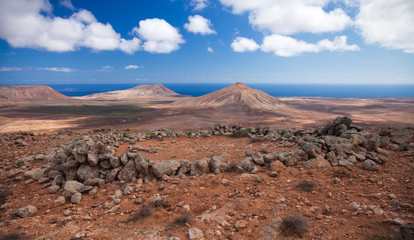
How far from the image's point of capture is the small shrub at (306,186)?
5.57m

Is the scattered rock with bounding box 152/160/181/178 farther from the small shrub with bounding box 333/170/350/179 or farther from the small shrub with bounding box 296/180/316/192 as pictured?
the small shrub with bounding box 333/170/350/179

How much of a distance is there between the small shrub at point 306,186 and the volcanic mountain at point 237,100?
57.6 m

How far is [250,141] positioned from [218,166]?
5036 mm

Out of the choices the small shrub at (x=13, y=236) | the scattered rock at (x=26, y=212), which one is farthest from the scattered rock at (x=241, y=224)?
the scattered rock at (x=26, y=212)

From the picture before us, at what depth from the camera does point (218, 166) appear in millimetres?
7105

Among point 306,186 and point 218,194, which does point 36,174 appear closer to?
point 218,194

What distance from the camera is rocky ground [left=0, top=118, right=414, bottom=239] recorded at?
14.1 ft

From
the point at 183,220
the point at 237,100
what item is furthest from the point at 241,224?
the point at 237,100

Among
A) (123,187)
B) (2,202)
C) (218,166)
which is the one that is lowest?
(2,202)

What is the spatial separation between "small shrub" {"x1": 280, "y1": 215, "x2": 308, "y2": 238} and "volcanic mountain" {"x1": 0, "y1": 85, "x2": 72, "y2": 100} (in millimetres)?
115670

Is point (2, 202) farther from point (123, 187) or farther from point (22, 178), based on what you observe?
point (123, 187)

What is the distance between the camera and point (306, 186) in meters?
5.69

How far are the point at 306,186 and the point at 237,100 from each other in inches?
2515

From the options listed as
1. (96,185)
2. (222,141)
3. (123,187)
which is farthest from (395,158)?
(96,185)
